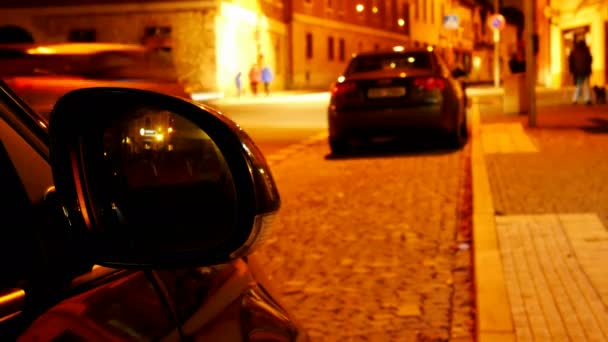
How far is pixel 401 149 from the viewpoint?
591 inches

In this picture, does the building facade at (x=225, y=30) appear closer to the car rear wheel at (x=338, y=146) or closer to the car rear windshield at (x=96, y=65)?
the car rear wheel at (x=338, y=146)

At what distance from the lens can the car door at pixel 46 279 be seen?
5.40 feet

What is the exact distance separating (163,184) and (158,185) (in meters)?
0.02

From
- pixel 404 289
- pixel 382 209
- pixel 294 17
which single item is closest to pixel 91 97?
pixel 404 289

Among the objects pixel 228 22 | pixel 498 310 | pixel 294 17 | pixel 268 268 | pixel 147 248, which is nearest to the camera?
pixel 147 248

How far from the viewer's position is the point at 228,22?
40875mm

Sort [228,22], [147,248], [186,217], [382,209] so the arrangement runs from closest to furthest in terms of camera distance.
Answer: [147,248] < [186,217] < [382,209] < [228,22]

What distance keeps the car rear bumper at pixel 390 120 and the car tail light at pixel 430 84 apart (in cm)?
25

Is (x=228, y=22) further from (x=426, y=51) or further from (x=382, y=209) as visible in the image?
(x=382, y=209)

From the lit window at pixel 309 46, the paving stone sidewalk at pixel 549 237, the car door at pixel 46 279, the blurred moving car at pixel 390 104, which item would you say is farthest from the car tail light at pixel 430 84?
the lit window at pixel 309 46

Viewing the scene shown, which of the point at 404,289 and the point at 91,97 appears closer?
the point at 91,97

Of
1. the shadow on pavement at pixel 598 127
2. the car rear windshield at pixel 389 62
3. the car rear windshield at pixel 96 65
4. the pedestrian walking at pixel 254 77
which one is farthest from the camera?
the pedestrian walking at pixel 254 77

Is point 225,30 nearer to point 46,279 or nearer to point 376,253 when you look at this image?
point 376,253

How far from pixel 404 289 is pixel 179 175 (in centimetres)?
425
